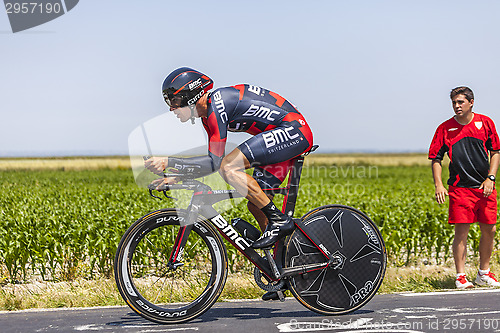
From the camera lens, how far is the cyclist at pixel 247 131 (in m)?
4.67

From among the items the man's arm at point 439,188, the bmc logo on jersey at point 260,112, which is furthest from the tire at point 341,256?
the man's arm at point 439,188

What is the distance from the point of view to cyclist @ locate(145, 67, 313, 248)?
4.67 metres

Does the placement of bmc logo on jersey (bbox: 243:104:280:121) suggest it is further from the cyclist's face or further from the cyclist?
the cyclist's face

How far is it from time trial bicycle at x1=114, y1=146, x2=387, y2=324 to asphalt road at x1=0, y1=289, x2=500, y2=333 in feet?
0.63

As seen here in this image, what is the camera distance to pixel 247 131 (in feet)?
16.9

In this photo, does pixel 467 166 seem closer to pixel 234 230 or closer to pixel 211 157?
pixel 234 230

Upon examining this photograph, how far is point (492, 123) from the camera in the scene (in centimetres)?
643

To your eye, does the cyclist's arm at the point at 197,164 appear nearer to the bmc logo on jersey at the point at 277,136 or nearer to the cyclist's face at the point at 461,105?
the bmc logo on jersey at the point at 277,136

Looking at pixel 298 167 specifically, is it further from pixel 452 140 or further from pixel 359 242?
pixel 452 140

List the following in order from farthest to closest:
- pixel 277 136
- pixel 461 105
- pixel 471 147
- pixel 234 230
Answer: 1. pixel 471 147
2. pixel 461 105
3. pixel 234 230
4. pixel 277 136

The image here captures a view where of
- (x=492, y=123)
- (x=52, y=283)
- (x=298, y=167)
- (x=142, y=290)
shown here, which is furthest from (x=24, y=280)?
(x=492, y=123)

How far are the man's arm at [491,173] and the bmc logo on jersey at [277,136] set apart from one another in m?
2.69

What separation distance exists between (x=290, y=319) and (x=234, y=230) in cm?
94

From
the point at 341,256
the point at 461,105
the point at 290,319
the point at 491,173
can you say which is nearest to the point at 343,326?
the point at 290,319
